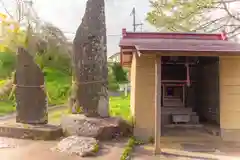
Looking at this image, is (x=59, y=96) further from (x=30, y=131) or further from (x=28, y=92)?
(x=30, y=131)

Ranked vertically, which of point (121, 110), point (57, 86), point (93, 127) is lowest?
point (93, 127)

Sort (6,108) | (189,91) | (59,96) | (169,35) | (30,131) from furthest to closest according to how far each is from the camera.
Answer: (59,96) < (6,108) < (189,91) < (169,35) < (30,131)

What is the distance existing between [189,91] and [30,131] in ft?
24.9

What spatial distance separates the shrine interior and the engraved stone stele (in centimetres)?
510

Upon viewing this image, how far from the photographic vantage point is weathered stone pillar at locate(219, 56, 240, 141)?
899 centimetres

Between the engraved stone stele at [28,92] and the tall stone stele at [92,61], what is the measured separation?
1.37 metres

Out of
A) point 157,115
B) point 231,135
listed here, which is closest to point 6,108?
point 157,115

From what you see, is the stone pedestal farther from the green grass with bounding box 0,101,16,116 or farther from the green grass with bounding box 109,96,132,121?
the green grass with bounding box 0,101,16,116

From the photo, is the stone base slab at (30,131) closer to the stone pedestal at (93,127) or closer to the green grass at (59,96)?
the stone pedestal at (93,127)

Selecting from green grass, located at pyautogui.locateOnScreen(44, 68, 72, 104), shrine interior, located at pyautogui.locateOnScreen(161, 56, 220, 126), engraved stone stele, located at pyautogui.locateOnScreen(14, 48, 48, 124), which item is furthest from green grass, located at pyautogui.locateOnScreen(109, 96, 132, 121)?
green grass, located at pyautogui.locateOnScreen(44, 68, 72, 104)

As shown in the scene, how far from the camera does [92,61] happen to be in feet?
30.1

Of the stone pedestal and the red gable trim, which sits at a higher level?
the red gable trim

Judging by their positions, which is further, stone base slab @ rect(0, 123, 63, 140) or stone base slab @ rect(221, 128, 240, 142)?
stone base slab @ rect(221, 128, 240, 142)

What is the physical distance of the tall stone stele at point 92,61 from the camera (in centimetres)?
909
